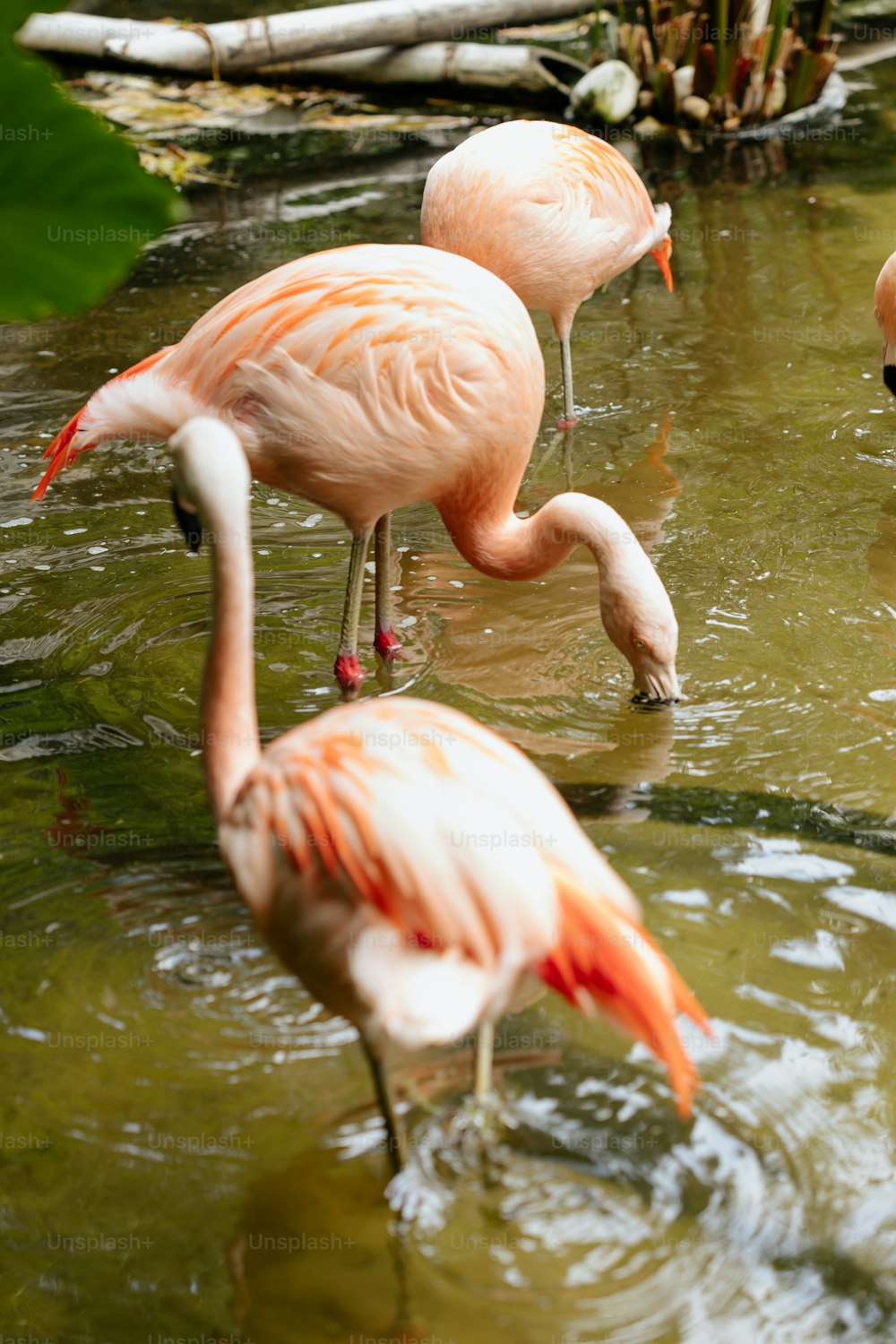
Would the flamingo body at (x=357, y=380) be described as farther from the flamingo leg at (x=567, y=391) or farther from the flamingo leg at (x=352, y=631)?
the flamingo leg at (x=567, y=391)

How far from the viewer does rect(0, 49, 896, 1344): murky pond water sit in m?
2.10

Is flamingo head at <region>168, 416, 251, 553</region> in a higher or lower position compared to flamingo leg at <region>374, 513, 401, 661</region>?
higher

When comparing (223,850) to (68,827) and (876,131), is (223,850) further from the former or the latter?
(876,131)

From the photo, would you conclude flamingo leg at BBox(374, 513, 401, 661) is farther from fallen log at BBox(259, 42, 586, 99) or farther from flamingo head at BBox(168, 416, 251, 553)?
fallen log at BBox(259, 42, 586, 99)

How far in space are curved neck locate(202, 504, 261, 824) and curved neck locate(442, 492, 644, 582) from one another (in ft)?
4.31

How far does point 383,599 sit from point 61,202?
2715 mm

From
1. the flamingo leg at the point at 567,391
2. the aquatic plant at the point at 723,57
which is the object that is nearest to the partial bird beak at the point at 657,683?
the flamingo leg at the point at 567,391

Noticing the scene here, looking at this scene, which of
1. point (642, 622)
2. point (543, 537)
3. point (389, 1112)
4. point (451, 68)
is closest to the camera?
point (389, 1112)

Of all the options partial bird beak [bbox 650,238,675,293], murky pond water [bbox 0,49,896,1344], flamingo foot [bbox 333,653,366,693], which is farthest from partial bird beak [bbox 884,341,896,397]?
flamingo foot [bbox 333,653,366,693]

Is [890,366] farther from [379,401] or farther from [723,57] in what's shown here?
[723,57]

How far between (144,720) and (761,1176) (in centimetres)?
194

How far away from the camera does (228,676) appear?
7.63 feet

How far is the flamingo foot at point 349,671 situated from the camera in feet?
Answer: 11.9

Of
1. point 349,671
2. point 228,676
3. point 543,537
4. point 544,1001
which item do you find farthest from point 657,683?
point 228,676
